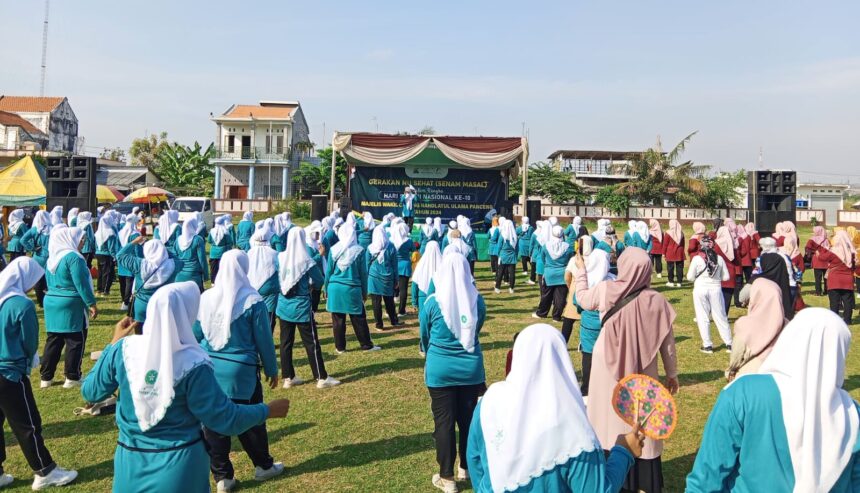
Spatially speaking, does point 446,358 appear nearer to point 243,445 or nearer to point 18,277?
point 243,445

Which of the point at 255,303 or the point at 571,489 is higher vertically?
the point at 255,303

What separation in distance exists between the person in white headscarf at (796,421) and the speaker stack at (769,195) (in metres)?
10.6

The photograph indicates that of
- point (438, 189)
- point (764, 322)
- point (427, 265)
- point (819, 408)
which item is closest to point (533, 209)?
point (438, 189)

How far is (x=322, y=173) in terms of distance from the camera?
36656mm

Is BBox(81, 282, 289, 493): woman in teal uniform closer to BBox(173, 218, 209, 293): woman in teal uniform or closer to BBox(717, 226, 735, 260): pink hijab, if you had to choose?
BBox(173, 218, 209, 293): woman in teal uniform

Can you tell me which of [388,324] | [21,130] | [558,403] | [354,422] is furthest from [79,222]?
[21,130]

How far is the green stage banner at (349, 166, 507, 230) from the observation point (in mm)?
19828

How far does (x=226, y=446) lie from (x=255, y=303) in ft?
3.22

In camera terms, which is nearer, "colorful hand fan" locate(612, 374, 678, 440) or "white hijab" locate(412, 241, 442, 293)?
"colorful hand fan" locate(612, 374, 678, 440)

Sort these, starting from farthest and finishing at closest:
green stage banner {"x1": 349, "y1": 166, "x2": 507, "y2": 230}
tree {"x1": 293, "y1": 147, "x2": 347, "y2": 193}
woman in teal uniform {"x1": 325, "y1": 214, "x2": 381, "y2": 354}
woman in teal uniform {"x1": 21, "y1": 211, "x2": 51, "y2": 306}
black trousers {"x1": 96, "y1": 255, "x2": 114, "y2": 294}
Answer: tree {"x1": 293, "y1": 147, "x2": 347, "y2": 193}, green stage banner {"x1": 349, "y1": 166, "x2": 507, "y2": 230}, black trousers {"x1": 96, "y1": 255, "x2": 114, "y2": 294}, woman in teal uniform {"x1": 21, "y1": 211, "x2": 51, "y2": 306}, woman in teal uniform {"x1": 325, "y1": 214, "x2": 381, "y2": 354}

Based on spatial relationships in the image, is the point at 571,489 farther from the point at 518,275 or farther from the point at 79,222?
the point at 518,275

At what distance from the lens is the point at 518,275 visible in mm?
15555

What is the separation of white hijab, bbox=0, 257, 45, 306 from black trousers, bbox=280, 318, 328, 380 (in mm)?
2371

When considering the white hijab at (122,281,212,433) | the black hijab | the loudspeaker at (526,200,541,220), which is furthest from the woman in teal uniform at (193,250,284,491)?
the loudspeaker at (526,200,541,220)
